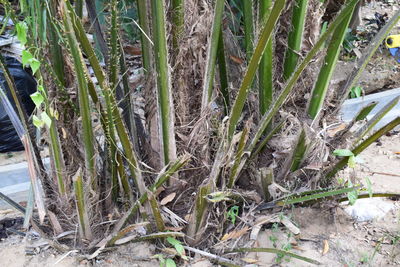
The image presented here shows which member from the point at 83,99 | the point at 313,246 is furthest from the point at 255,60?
the point at 313,246

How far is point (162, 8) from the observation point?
1.33 metres

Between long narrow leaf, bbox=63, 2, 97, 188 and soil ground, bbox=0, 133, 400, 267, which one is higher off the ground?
long narrow leaf, bbox=63, 2, 97, 188

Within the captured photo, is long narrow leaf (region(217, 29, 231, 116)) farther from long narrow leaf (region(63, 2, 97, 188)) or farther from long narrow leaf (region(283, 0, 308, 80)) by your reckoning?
long narrow leaf (region(63, 2, 97, 188))

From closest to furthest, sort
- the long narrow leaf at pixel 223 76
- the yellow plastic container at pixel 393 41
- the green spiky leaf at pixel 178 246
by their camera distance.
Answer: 1. the green spiky leaf at pixel 178 246
2. the long narrow leaf at pixel 223 76
3. the yellow plastic container at pixel 393 41

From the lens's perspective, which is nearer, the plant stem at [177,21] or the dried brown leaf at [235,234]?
the plant stem at [177,21]

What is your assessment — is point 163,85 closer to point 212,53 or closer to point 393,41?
point 212,53

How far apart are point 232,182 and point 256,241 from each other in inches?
9.9

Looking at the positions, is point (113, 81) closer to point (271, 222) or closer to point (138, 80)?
point (138, 80)

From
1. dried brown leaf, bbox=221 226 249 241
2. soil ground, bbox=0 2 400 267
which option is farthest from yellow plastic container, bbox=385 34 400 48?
dried brown leaf, bbox=221 226 249 241

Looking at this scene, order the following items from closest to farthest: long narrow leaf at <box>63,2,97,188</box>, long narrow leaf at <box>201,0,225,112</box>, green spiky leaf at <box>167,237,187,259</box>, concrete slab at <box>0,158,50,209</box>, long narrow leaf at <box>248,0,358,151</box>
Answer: long narrow leaf at <box>63,2,97,188</box>, long narrow leaf at <box>248,0,358,151</box>, long narrow leaf at <box>201,0,225,112</box>, green spiky leaf at <box>167,237,187,259</box>, concrete slab at <box>0,158,50,209</box>

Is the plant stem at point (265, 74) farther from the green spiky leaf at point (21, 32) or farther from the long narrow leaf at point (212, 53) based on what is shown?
the green spiky leaf at point (21, 32)

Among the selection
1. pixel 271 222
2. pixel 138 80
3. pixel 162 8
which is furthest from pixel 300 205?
pixel 162 8

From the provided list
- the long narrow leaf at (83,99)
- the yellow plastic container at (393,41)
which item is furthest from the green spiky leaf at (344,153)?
the yellow plastic container at (393,41)

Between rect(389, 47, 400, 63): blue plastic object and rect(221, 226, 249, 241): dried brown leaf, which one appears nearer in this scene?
rect(221, 226, 249, 241): dried brown leaf
